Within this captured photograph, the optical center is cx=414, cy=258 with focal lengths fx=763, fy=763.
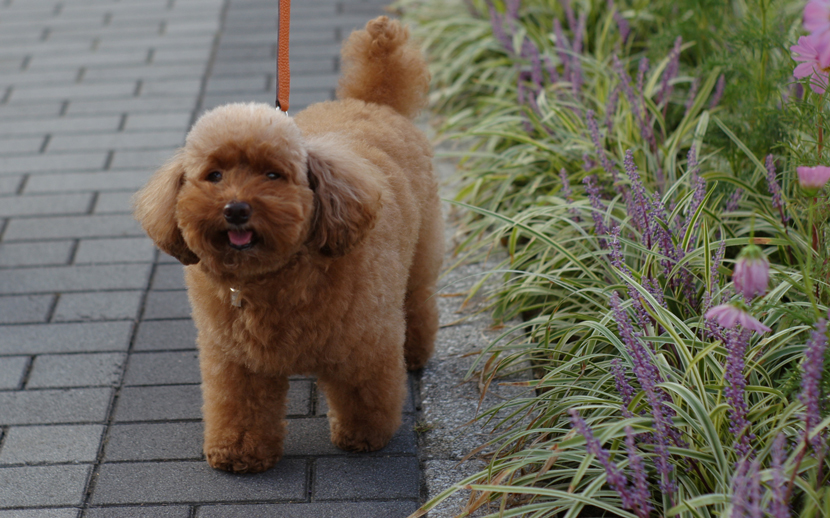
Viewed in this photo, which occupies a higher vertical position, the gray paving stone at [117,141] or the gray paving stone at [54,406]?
the gray paving stone at [54,406]

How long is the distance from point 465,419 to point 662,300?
78 cm

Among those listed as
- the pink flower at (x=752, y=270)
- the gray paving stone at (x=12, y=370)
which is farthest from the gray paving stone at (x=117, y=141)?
the pink flower at (x=752, y=270)

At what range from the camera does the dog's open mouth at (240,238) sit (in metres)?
1.96

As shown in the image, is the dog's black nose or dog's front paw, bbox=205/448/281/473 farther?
dog's front paw, bbox=205/448/281/473

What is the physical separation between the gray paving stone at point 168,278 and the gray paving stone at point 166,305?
42 millimetres

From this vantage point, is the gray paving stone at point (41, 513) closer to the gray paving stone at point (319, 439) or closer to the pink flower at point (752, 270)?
the gray paving stone at point (319, 439)

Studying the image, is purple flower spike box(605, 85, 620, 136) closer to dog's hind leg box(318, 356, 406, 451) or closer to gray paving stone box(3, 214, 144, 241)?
dog's hind leg box(318, 356, 406, 451)

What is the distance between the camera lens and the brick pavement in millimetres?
2352

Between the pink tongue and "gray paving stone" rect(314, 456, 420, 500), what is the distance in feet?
2.77

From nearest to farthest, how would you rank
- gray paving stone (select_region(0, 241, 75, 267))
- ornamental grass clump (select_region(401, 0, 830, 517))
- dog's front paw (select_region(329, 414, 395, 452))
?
ornamental grass clump (select_region(401, 0, 830, 517)), dog's front paw (select_region(329, 414, 395, 452)), gray paving stone (select_region(0, 241, 75, 267))

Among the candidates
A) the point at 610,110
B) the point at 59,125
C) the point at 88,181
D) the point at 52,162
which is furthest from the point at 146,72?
the point at 610,110

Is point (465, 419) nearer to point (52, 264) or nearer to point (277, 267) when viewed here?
point (277, 267)

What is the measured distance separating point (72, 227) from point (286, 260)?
2.13m

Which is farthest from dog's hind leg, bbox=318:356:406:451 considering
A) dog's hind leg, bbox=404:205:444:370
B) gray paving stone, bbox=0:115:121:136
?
gray paving stone, bbox=0:115:121:136
